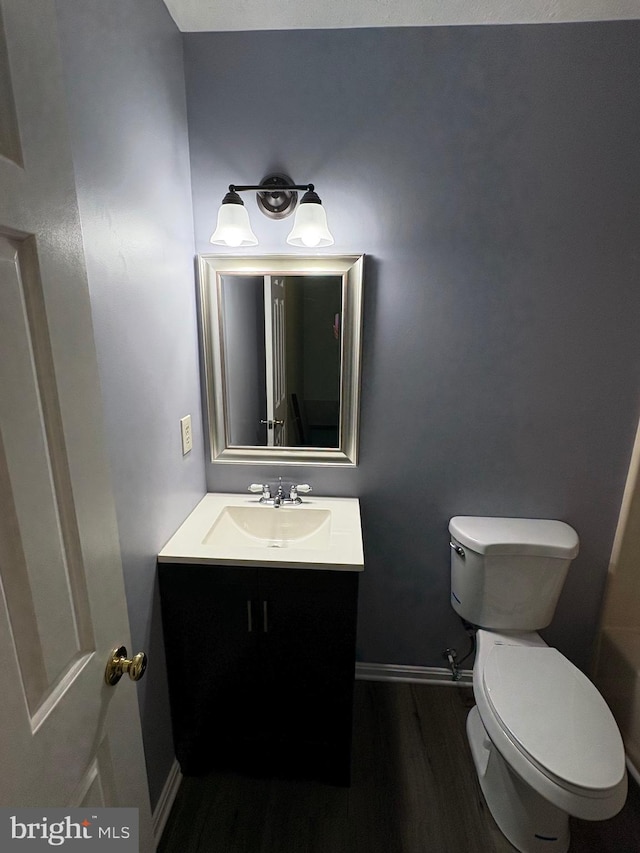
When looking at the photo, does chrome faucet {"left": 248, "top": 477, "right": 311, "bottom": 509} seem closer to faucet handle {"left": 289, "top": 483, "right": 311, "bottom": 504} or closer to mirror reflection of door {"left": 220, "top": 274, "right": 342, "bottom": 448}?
faucet handle {"left": 289, "top": 483, "right": 311, "bottom": 504}

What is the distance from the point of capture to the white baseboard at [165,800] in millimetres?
1286

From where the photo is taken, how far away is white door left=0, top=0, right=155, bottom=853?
19.8 inches

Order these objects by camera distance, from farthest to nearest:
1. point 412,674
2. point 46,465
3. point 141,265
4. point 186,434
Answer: point 412,674 → point 186,434 → point 141,265 → point 46,465

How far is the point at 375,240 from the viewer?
4.84 ft

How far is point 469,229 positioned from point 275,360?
81 cm

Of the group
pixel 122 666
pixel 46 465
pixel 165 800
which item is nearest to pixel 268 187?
pixel 46 465

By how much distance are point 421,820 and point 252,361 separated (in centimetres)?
163

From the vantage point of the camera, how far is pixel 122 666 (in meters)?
0.75

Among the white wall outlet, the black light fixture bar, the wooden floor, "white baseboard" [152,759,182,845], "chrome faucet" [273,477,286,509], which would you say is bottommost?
the wooden floor

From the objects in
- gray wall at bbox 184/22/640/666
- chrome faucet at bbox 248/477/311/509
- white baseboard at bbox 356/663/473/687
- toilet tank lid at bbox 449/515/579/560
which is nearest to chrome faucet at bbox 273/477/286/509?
chrome faucet at bbox 248/477/311/509

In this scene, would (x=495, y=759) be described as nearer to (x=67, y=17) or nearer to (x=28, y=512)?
(x=28, y=512)

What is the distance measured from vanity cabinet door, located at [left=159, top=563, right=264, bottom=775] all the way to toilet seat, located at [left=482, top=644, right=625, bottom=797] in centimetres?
77

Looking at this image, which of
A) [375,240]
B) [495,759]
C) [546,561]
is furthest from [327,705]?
[375,240]

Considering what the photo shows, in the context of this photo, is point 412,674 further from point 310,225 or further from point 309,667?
point 310,225
